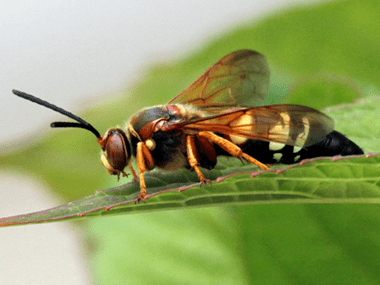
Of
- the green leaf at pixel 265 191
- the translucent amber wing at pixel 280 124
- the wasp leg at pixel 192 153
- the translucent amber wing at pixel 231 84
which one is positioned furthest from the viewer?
the translucent amber wing at pixel 231 84

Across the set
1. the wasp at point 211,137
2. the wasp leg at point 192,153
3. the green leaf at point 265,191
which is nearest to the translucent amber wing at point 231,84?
the wasp at point 211,137

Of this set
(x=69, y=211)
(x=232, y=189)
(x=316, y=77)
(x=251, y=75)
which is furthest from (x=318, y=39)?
(x=69, y=211)

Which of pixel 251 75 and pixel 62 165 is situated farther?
pixel 62 165

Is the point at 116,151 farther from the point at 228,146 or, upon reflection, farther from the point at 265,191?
the point at 265,191

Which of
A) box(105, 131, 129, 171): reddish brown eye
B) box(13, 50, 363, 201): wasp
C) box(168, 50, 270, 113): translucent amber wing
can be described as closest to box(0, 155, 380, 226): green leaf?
box(13, 50, 363, 201): wasp

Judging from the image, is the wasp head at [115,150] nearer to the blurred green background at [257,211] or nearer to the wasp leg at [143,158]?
the wasp leg at [143,158]

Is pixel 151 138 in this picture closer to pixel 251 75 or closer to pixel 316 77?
pixel 251 75

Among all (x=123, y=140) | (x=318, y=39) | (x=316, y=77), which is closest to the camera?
(x=123, y=140)
